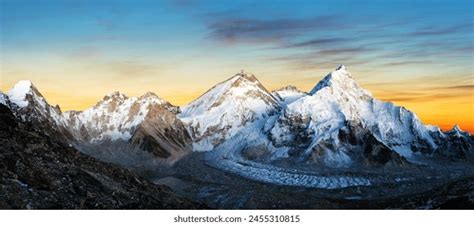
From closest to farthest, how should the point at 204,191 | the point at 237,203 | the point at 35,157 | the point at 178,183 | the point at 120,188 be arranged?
the point at 35,157
the point at 120,188
the point at 237,203
the point at 204,191
the point at 178,183

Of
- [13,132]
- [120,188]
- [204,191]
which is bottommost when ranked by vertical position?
[204,191]

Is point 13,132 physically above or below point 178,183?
above
